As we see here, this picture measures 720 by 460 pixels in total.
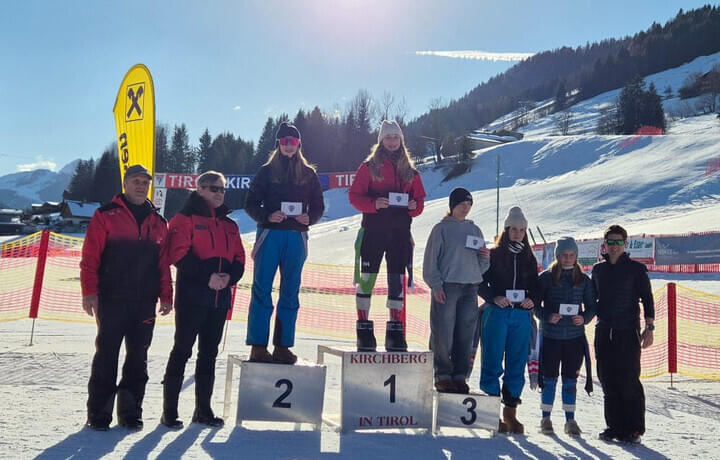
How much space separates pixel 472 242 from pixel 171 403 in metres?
2.58

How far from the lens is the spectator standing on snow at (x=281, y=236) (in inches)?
174

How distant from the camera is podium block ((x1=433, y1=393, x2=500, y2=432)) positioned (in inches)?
173

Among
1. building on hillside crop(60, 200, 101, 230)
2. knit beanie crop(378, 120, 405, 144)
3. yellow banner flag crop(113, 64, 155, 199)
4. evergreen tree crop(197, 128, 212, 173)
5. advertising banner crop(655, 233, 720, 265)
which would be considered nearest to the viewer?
knit beanie crop(378, 120, 405, 144)

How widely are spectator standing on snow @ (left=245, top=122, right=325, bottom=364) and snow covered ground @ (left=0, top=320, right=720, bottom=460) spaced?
0.66m

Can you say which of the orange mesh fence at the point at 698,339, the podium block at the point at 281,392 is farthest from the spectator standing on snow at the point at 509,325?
the orange mesh fence at the point at 698,339

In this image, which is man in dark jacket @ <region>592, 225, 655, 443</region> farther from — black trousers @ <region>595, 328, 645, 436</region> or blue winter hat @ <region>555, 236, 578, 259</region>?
blue winter hat @ <region>555, 236, 578, 259</region>

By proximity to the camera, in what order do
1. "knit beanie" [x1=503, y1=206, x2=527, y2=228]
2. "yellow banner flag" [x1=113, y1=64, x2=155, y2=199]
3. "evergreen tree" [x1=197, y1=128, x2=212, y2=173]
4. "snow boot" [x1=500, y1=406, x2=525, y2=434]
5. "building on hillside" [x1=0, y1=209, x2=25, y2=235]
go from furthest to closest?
"evergreen tree" [x1=197, y1=128, x2=212, y2=173] < "building on hillside" [x1=0, y1=209, x2=25, y2=235] < "yellow banner flag" [x1=113, y1=64, x2=155, y2=199] < "knit beanie" [x1=503, y1=206, x2=527, y2=228] < "snow boot" [x1=500, y1=406, x2=525, y2=434]

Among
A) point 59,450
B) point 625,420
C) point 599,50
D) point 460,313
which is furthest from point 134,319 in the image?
point 599,50

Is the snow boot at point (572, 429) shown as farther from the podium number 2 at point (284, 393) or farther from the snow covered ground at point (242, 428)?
the podium number 2 at point (284, 393)

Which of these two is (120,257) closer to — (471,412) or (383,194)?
(383,194)

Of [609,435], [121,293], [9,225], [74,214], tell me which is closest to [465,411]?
[609,435]

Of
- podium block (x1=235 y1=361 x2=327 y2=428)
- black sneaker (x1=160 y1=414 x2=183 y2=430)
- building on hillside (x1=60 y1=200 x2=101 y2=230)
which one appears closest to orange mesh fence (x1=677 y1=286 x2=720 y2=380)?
podium block (x1=235 y1=361 x2=327 y2=428)

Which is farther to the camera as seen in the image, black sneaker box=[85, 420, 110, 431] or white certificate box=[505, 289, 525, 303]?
white certificate box=[505, 289, 525, 303]

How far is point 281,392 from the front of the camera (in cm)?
426
